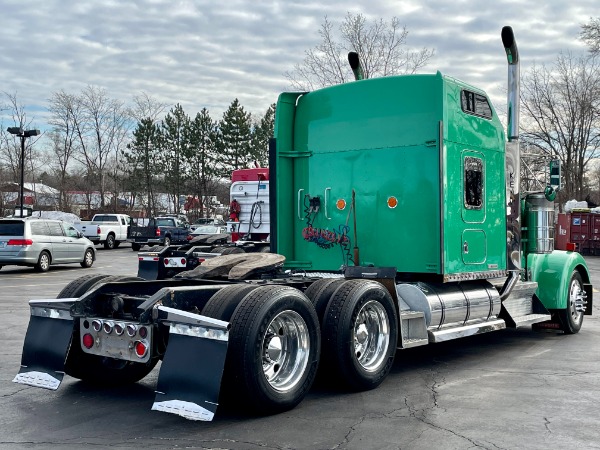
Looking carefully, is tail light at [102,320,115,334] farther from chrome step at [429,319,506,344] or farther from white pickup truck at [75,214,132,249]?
white pickup truck at [75,214,132,249]

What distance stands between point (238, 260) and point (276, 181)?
1742 mm

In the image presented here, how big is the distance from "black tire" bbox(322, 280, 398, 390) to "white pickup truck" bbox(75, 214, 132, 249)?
33885 mm

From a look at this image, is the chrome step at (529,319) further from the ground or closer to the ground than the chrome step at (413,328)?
closer to the ground

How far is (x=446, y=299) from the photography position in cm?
812

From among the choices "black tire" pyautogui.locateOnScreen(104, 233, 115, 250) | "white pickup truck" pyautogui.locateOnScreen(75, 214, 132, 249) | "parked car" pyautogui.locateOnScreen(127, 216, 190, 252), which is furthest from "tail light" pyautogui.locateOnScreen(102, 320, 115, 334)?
"black tire" pyautogui.locateOnScreen(104, 233, 115, 250)

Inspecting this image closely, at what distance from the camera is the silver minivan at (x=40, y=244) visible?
23.0 meters

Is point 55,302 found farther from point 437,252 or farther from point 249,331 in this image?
point 437,252

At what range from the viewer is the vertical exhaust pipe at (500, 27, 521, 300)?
30.8 feet

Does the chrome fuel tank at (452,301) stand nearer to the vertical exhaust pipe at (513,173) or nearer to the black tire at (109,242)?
the vertical exhaust pipe at (513,173)

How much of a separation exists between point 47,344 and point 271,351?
2017mm

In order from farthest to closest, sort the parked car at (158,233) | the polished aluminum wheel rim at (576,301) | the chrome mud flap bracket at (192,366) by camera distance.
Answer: the parked car at (158,233)
the polished aluminum wheel rim at (576,301)
the chrome mud flap bracket at (192,366)

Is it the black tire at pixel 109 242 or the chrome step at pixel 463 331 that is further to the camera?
the black tire at pixel 109 242

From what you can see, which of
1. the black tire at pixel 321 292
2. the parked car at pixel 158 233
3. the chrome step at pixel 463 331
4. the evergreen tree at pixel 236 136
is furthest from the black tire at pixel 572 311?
the evergreen tree at pixel 236 136

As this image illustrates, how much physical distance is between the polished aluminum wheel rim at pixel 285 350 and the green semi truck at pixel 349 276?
0.01 metres
